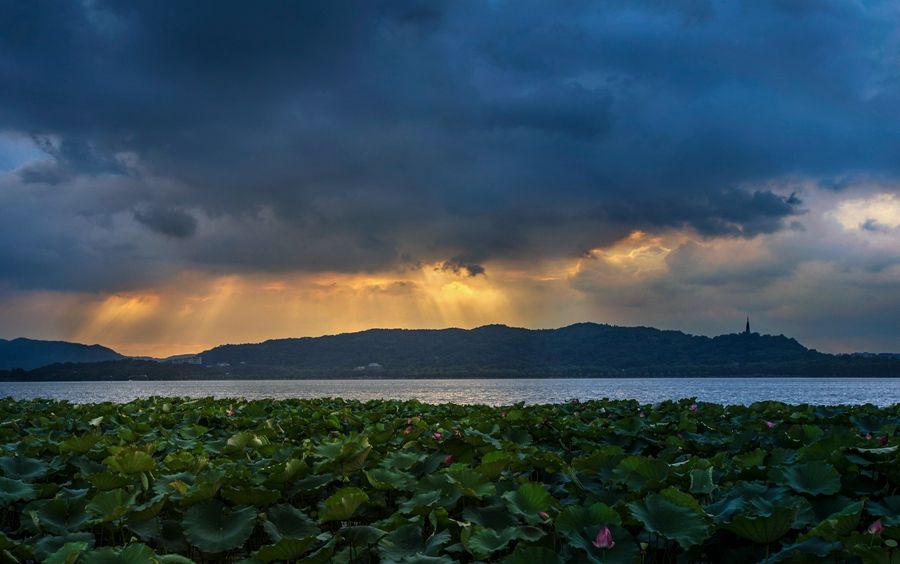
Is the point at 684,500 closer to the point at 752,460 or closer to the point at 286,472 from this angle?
the point at 752,460

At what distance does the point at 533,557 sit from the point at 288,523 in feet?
7.56

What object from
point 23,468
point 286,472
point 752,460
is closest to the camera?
point 286,472

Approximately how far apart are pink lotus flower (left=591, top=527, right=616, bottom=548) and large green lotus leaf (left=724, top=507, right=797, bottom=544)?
88 centimetres

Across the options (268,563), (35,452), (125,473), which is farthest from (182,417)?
(268,563)

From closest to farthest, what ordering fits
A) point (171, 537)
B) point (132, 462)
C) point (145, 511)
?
point (145, 511) → point (171, 537) → point (132, 462)

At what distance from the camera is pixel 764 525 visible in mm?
4785

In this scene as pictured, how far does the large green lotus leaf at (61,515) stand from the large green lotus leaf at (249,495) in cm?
118

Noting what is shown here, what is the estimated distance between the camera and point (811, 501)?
600cm

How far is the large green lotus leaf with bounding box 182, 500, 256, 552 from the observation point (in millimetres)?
5430

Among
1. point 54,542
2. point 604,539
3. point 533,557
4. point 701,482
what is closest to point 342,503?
point 533,557

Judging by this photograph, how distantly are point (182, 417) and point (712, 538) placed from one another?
42.9 feet

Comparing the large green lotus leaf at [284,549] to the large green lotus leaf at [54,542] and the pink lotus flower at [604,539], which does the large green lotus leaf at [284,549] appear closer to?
the large green lotus leaf at [54,542]

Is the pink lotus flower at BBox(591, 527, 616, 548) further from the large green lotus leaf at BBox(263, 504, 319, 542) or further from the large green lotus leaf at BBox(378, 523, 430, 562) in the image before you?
the large green lotus leaf at BBox(263, 504, 319, 542)

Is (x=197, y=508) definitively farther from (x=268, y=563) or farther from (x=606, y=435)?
(x=606, y=435)
